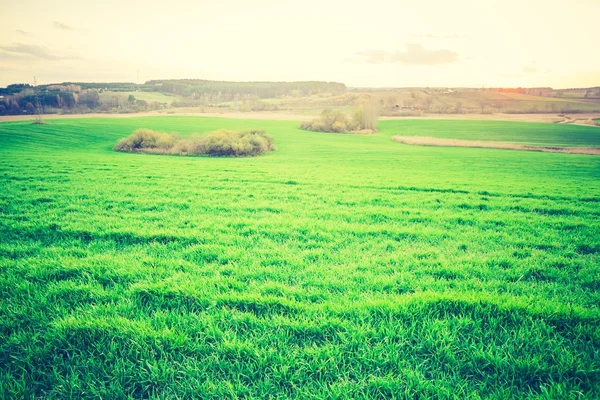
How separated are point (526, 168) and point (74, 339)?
31618mm

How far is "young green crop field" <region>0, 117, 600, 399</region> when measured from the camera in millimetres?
2791

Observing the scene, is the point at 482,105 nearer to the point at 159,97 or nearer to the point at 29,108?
the point at 159,97

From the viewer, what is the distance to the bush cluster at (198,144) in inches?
1385

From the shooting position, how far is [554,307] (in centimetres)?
374

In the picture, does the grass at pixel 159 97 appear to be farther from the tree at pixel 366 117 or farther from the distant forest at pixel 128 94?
the tree at pixel 366 117

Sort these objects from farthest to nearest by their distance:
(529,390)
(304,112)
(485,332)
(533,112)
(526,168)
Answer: (304,112)
(533,112)
(526,168)
(485,332)
(529,390)

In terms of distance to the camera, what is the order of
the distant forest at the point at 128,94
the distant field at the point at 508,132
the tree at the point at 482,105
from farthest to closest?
the tree at the point at 482,105 → the distant forest at the point at 128,94 → the distant field at the point at 508,132

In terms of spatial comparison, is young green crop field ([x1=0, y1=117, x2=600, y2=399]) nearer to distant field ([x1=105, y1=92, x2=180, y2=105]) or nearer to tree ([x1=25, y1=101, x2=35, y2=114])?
tree ([x1=25, y1=101, x2=35, y2=114])

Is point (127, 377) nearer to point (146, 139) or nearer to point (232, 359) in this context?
point (232, 359)

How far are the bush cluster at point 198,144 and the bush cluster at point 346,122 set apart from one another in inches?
1237

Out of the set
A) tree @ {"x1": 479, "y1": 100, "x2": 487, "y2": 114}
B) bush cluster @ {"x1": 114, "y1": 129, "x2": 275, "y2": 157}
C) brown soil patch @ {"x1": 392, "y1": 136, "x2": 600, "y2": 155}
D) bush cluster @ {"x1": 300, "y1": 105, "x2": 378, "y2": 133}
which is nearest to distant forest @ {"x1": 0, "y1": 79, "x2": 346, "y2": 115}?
bush cluster @ {"x1": 300, "y1": 105, "x2": 378, "y2": 133}

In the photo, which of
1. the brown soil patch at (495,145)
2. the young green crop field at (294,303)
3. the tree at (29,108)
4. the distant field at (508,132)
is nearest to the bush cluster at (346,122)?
the distant field at (508,132)

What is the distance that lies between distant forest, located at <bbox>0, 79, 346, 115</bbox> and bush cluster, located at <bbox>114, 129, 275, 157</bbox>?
2171 inches

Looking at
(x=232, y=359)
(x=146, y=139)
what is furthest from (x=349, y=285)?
(x=146, y=139)
